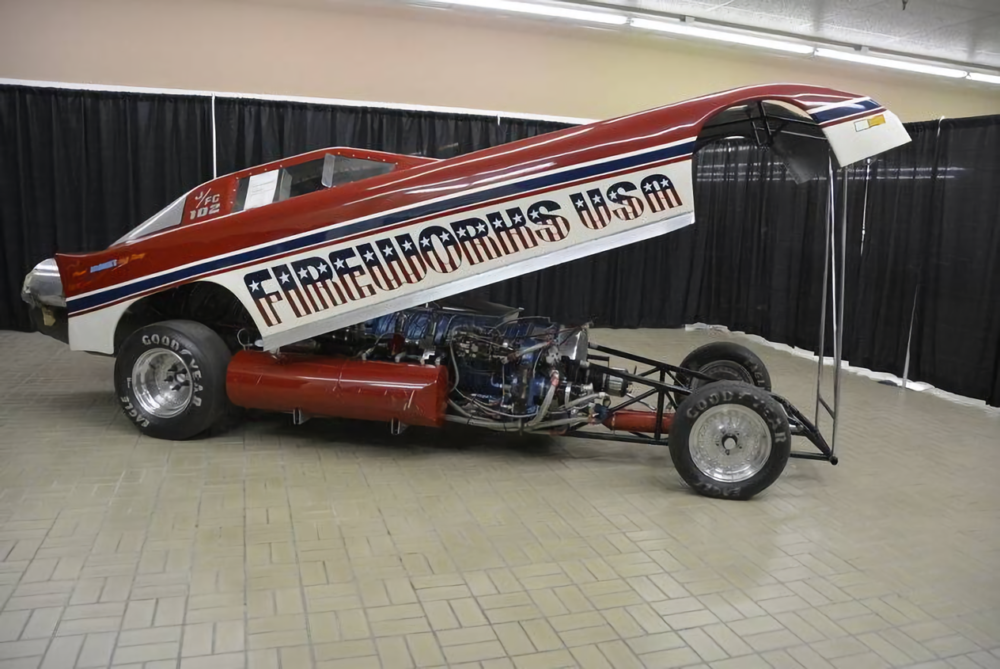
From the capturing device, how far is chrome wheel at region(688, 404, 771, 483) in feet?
15.5

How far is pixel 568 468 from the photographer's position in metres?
5.38

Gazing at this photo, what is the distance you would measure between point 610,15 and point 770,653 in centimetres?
933

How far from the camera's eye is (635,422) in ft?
17.6

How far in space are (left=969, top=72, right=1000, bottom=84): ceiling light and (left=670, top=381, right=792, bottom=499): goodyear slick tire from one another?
12775 millimetres

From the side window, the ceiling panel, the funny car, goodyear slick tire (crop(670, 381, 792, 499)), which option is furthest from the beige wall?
goodyear slick tire (crop(670, 381, 792, 499))

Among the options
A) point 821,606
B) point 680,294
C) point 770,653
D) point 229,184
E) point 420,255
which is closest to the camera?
point 770,653

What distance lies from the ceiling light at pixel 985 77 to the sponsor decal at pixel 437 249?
1270 cm

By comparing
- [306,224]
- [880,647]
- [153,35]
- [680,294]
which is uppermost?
[153,35]

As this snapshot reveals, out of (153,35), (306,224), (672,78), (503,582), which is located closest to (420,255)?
(306,224)

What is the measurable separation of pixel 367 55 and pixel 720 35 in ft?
17.5

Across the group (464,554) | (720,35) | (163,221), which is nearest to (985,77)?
(720,35)

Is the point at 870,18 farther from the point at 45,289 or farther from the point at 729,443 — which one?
the point at 45,289

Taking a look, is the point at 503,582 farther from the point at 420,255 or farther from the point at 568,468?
the point at 420,255

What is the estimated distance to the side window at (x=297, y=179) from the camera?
6.04 meters
